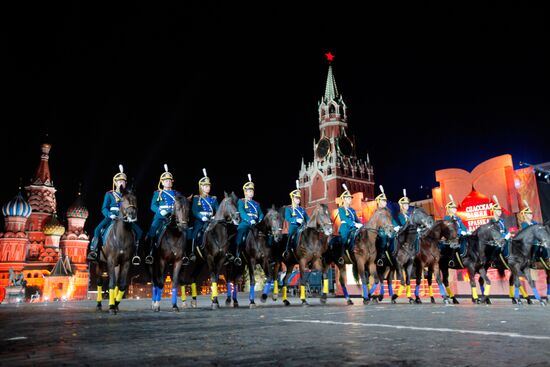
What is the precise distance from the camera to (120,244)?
10.9 metres

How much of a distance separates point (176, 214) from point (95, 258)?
2.58 metres

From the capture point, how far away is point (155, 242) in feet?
39.5

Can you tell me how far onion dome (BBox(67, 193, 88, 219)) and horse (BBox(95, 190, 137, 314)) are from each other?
2783 inches

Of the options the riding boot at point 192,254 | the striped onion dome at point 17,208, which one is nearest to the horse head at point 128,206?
the riding boot at point 192,254

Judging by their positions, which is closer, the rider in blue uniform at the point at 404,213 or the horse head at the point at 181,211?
the horse head at the point at 181,211

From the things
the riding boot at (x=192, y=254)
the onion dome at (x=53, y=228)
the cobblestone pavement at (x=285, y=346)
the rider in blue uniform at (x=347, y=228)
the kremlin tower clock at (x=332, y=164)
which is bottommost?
the cobblestone pavement at (x=285, y=346)

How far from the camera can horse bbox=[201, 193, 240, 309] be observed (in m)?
12.7

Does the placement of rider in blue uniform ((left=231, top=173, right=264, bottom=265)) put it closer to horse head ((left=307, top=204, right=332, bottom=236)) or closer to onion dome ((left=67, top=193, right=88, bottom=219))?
horse head ((left=307, top=204, right=332, bottom=236))

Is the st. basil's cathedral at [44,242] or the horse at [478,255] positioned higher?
the st. basil's cathedral at [44,242]

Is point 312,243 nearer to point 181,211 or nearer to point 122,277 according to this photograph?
point 181,211

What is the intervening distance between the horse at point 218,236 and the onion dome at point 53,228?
7033 cm

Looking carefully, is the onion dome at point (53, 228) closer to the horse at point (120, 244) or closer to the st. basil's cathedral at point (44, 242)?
the st. basil's cathedral at point (44, 242)

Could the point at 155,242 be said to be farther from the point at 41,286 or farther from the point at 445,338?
the point at 41,286

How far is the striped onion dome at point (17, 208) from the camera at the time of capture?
230 ft
